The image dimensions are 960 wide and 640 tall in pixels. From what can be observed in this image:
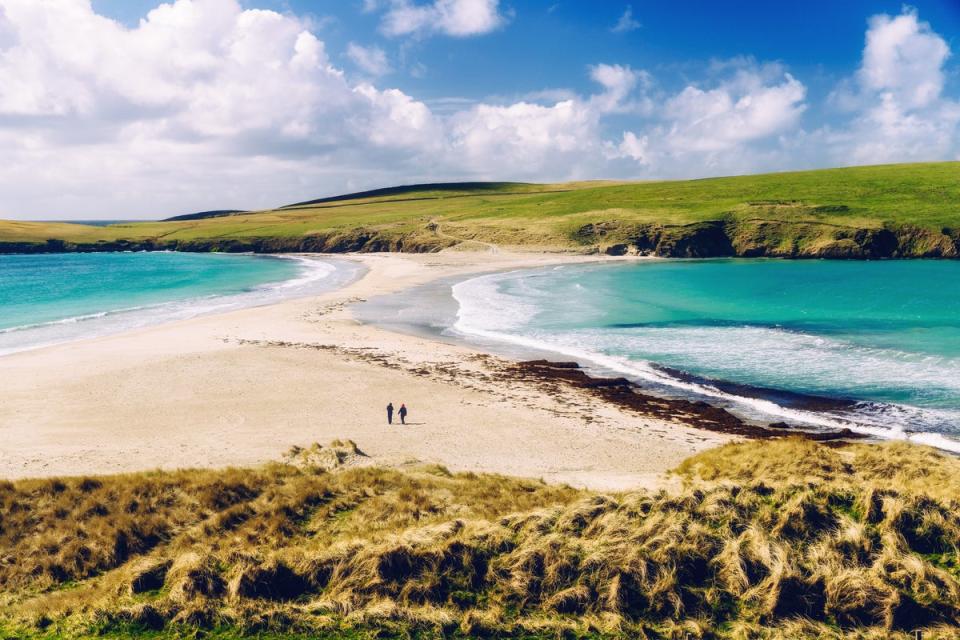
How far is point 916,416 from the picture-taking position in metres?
24.1

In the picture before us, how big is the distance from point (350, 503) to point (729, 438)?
1498cm

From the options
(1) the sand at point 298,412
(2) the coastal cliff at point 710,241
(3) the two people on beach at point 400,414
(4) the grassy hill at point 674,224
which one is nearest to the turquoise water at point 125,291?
(1) the sand at point 298,412

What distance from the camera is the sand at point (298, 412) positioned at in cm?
1978

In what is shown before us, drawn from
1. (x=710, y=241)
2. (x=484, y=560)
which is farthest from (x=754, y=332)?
(x=710, y=241)

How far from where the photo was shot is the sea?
26.2m

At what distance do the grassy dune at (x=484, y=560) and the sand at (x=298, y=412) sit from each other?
3.96 metres

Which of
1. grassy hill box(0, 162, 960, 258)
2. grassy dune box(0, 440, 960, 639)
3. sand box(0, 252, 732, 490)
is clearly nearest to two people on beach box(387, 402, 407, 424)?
sand box(0, 252, 732, 490)

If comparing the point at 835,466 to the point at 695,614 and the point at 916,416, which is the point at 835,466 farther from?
the point at 916,416

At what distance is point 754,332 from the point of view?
41188 millimetres

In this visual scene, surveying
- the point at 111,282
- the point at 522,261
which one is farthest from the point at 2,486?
the point at 522,261

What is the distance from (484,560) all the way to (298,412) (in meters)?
15.9

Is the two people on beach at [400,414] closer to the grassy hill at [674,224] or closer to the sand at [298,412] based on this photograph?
the sand at [298,412]

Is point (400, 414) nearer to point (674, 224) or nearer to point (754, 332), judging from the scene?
point (754, 332)

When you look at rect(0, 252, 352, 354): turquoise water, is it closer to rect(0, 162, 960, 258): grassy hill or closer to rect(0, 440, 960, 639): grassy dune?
rect(0, 162, 960, 258): grassy hill
